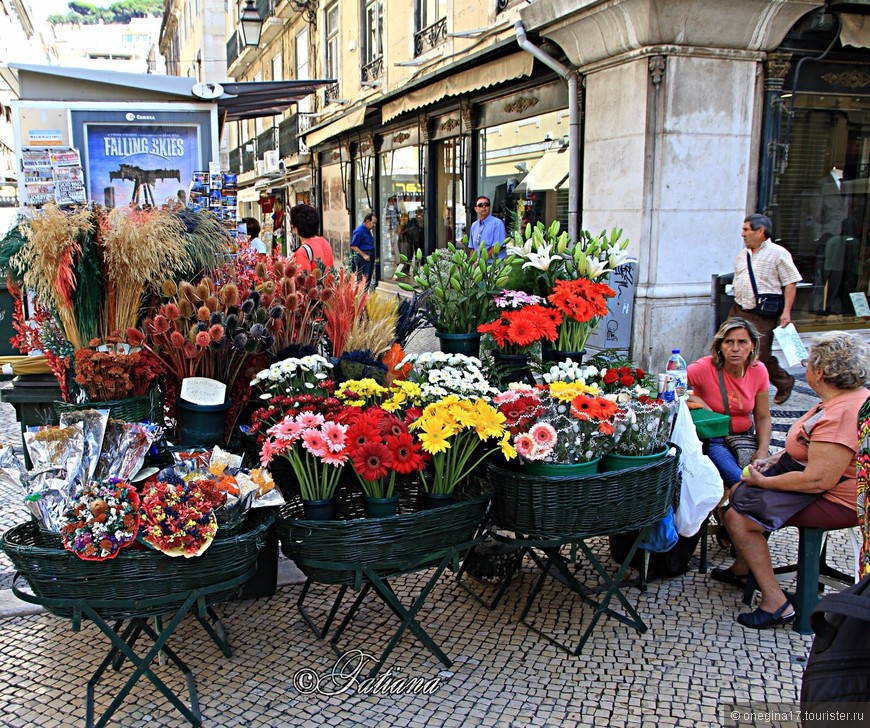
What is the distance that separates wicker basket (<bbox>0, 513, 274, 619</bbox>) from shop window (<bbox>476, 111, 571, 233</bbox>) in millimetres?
6806

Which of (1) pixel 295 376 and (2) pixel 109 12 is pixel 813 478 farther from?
(2) pixel 109 12

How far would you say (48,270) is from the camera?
9.80 ft

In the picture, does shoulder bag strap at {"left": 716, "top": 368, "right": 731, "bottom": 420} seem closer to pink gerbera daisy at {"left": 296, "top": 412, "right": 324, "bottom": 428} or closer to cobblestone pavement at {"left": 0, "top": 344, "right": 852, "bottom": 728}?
cobblestone pavement at {"left": 0, "top": 344, "right": 852, "bottom": 728}

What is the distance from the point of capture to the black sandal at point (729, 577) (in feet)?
11.6

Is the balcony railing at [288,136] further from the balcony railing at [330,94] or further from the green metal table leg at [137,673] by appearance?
the green metal table leg at [137,673]

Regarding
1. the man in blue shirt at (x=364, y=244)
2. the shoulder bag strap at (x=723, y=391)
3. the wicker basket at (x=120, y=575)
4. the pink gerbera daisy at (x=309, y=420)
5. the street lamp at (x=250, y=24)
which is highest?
the street lamp at (x=250, y=24)

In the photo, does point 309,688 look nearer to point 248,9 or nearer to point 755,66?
point 755,66

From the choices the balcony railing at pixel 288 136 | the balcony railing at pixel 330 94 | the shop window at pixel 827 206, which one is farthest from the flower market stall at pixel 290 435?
the balcony railing at pixel 288 136

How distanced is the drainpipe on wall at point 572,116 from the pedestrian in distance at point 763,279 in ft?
6.81

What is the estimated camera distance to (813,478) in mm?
3023

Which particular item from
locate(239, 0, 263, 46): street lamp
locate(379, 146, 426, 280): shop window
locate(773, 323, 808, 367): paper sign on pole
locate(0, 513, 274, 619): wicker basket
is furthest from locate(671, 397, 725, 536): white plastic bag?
locate(239, 0, 263, 46): street lamp

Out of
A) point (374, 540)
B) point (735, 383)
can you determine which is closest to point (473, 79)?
point (735, 383)

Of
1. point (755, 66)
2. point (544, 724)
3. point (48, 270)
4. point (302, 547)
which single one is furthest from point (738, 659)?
point (755, 66)

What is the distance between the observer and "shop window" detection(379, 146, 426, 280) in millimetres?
13497
